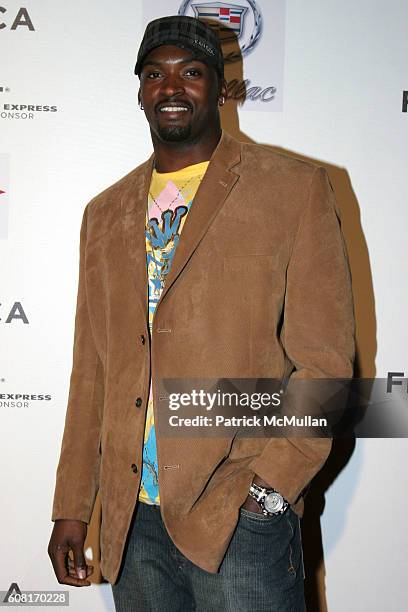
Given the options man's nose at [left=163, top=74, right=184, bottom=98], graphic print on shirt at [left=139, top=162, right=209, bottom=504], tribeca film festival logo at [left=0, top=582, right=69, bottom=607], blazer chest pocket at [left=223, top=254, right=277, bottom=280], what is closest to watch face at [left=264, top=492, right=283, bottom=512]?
graphic print on shirt at [left=139, top=162, right=209, bottom=504]

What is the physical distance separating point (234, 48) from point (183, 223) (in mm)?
917

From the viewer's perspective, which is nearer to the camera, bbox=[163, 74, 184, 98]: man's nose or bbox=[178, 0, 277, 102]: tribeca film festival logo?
bbox=[163, 74, 184, 98]: man's nose

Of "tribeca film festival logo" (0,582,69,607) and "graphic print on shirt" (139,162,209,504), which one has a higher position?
"graphic print on shirt" (139,162,209,504)

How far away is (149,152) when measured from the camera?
2.07m

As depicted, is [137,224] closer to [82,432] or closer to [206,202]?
[206,202]

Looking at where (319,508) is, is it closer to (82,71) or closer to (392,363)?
(392,363)

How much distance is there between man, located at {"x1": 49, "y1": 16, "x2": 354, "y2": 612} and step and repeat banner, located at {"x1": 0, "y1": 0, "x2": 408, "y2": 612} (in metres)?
0.67

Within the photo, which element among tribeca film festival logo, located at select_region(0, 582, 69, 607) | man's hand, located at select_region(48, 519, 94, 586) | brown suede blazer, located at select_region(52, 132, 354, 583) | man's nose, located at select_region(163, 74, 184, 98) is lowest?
tribeca film festival logo, located at select_region(0, 582, 69, 607)

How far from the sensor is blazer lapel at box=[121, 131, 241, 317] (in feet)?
4.21

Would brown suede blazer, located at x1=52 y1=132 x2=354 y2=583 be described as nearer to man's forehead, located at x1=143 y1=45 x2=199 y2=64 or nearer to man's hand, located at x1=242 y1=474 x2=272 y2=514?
man's hand, located at x1=242 y1=474 x2=272 y2=514

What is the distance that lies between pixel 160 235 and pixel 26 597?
4.45 feet

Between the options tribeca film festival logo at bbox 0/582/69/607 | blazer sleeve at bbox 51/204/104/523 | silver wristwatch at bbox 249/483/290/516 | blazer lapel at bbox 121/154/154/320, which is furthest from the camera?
tribeca film festival logo at bbox 0/582/69/607

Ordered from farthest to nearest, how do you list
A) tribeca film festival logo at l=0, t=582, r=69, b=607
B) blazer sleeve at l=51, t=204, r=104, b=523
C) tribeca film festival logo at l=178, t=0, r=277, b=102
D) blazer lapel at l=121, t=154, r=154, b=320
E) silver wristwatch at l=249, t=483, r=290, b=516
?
tribeca film festival logo at l=0, t=582, r=69, b=607, tribeca film festival logo at l=178, t=0, r=277, b=102, blazer sleeve at l=51, t=204, r=104, b=523, blazer lapel at l=121, t=154, r=154, b=320, silver wristwatch at l=249, t=483, r=290, b=516

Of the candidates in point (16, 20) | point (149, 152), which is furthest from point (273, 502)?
point (16, 20)
